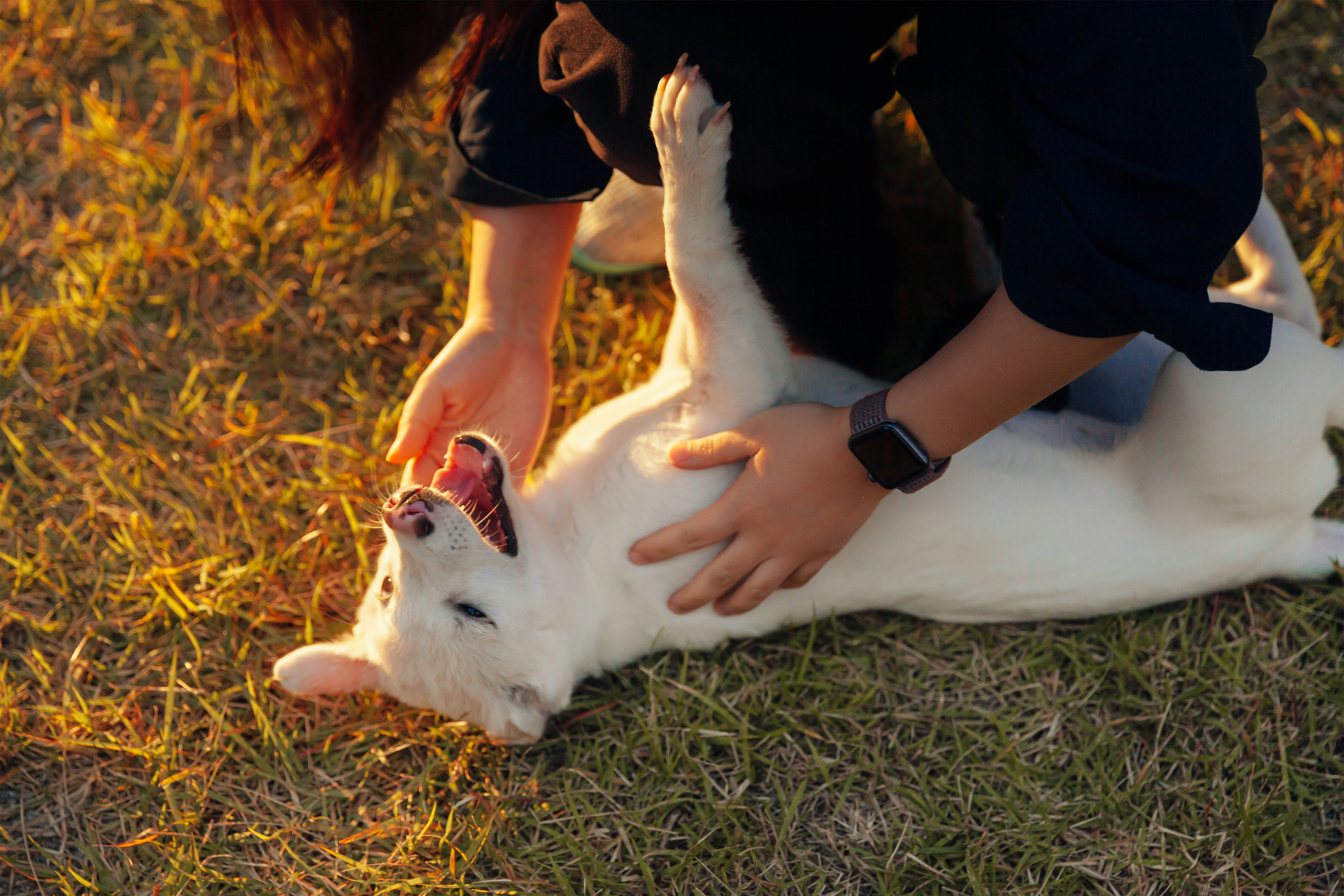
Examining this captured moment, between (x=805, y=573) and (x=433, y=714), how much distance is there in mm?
1068

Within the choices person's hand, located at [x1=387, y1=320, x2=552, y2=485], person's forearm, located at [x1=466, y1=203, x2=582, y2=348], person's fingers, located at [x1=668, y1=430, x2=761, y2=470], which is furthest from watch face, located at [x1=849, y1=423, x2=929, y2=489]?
person's forearm, located at [x1=466, y1=203, x2=582, y2=348]

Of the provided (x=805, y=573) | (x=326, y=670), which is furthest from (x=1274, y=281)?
(x=326, y=670)

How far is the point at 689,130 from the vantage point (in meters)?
1.73

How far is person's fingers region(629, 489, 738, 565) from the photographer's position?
1896 mm

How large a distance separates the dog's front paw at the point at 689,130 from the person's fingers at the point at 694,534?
0.70 metres

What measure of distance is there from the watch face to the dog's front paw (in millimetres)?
629

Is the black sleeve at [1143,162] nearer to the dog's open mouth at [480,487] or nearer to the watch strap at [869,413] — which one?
the watch strap at [869,413]

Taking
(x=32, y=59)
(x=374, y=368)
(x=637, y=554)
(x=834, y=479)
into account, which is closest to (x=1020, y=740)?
(x=834, y=479)

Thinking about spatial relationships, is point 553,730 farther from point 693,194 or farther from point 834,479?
point 693,194

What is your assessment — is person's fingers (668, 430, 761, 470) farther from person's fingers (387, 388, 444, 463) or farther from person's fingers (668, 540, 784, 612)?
person's fingers (387, 388, 444, 463)

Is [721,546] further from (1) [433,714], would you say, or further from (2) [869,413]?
(1) [433,714]

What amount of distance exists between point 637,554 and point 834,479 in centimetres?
50

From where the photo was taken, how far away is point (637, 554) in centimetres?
198

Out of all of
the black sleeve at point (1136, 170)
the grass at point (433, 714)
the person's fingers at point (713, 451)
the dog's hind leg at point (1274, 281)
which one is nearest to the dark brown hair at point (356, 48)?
the grass at point (433, 714)
